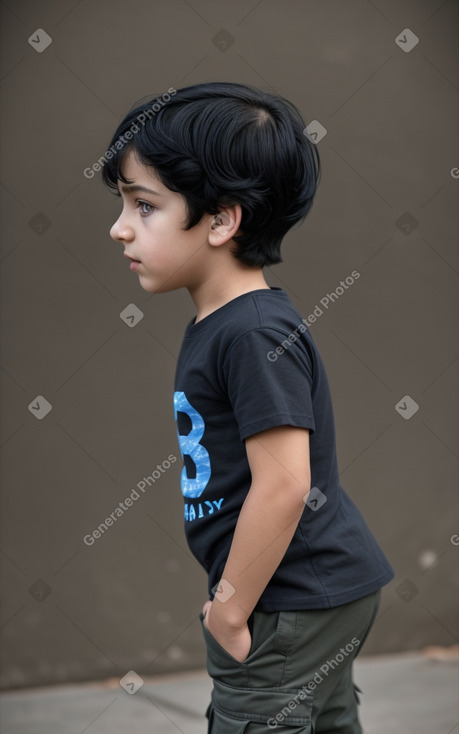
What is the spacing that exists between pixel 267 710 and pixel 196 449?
0.44 meters

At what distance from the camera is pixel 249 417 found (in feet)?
4.40

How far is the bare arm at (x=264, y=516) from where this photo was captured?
1343 mm

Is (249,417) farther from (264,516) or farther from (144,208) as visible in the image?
(144,208)

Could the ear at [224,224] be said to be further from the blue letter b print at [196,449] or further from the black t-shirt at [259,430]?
the blue letter b print at [196,449]

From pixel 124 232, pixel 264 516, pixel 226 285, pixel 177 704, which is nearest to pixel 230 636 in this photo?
pixel 264 516

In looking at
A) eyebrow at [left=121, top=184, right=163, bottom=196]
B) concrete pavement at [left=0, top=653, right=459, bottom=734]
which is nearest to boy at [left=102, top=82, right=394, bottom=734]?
eyebrow at [left=121, top=184, right=163, bottom=196]

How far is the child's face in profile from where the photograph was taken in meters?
1.48

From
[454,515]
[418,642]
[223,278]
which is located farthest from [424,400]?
A: [223,278]

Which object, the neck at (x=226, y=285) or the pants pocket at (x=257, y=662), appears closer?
the pants pocket at (x=257, y=662)

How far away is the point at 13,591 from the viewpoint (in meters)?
2.80

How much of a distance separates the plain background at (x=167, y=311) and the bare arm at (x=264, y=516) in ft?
5.01

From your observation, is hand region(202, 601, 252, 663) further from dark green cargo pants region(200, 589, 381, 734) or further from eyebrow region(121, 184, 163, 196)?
eyebrow region(121, 184, 163, 196)

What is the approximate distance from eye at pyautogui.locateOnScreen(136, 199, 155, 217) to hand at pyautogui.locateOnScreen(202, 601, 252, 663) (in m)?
0.67

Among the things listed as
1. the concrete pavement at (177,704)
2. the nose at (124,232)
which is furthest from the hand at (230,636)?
the concrete pavement at (177,704)
